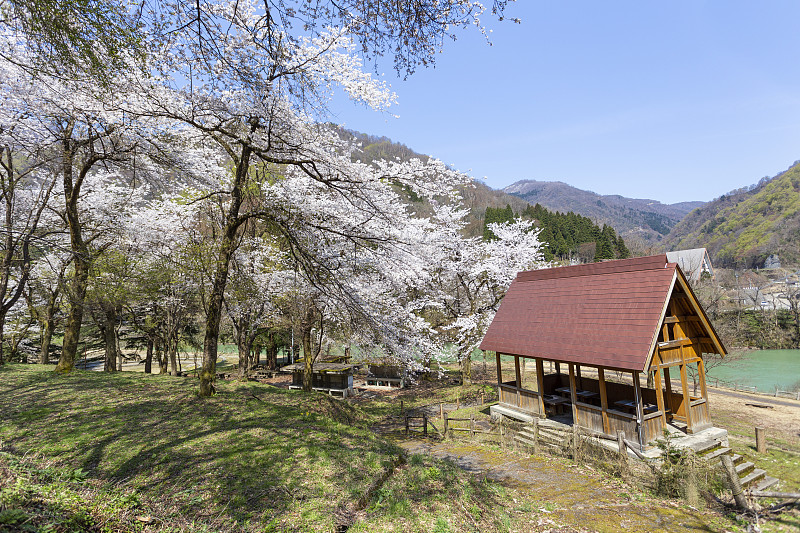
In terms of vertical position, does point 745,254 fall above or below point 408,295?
above

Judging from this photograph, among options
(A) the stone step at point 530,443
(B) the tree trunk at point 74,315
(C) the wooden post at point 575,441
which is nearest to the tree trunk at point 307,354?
(B) the tree trunk at point 74,315

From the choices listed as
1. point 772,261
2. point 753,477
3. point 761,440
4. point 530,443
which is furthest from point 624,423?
point 772,261

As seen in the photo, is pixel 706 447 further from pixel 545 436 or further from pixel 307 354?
pixel 307 354

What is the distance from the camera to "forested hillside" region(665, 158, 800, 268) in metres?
71.6

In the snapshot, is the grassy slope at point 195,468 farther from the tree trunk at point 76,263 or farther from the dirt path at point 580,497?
the tree trunk at point 76,263

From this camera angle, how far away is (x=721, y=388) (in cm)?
2195

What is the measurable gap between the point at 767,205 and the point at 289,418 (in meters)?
131

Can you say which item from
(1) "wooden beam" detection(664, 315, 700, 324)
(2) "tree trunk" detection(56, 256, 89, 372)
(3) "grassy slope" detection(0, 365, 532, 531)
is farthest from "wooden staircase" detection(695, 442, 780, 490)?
(2) "tree trunk" detection(56, 256, 89, 372)

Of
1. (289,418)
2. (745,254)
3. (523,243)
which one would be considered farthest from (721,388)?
(745,254)

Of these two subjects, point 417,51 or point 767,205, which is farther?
point 767,205

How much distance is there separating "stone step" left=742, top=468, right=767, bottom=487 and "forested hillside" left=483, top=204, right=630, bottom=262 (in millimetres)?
45159

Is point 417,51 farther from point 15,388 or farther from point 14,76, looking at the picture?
point 15,388

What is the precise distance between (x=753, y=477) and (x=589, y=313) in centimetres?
478

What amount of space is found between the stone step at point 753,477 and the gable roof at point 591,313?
306cm
